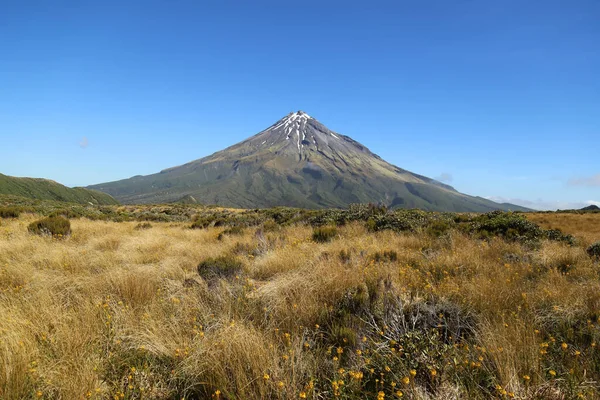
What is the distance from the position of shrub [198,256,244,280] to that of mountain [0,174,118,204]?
17481 centimetres

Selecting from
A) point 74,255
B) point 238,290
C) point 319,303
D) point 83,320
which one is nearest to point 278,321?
point 319,303

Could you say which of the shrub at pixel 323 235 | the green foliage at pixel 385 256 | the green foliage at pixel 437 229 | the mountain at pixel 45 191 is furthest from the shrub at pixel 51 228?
the mountain at pixel 45 191

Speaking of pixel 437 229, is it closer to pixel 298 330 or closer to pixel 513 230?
pixel 513 230

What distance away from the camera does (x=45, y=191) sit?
6250 inches

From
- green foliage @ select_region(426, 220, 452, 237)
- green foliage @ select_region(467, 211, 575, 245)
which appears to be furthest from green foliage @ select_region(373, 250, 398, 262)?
green foliage @ select_region(467, 211, 575, 245)

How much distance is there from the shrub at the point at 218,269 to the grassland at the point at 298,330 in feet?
0.10

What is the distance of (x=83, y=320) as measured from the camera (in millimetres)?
3594

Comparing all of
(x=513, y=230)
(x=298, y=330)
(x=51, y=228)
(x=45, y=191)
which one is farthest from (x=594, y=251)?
(x=45, y=191)

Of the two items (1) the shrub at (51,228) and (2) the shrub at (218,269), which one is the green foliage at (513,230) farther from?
(1) the shrub at (51,228)

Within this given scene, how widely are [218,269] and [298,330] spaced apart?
3085 mm

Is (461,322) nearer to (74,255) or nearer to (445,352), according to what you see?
(445,352)

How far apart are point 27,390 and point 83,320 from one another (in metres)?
1.05

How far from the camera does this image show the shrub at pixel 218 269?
19.5 ft

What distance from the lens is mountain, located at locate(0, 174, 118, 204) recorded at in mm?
143875
